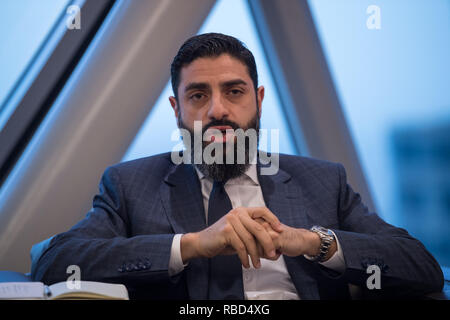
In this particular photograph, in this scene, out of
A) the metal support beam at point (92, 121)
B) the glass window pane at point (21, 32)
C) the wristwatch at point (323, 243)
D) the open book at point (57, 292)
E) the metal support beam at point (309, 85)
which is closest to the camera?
the open book at point (57, 292)

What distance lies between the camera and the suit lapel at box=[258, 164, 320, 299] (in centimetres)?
159

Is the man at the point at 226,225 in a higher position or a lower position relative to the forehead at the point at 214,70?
lower

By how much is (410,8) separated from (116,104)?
1894 millimetres

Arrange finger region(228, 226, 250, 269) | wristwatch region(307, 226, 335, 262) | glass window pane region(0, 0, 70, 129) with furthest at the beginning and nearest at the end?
glass window pane region(0, 0, 70, 129) < wristwatch region(307, 226, 335, 262) < finger region(228, 226, 250, 269)

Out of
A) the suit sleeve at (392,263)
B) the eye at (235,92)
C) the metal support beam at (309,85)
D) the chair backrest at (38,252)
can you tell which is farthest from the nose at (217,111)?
the metal support beam at (309,85)

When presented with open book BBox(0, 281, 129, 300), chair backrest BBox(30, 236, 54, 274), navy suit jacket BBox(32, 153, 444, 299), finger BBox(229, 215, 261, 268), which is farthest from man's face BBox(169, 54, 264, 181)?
open book BBox(0, 281, 129, 300)

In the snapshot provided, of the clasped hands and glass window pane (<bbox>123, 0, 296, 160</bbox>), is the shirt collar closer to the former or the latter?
the clasped hands

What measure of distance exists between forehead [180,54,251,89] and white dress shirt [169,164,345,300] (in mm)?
399

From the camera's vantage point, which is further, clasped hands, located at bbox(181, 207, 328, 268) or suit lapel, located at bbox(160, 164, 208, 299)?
suit lapel, located at bbox(160, 164, 208, 299)

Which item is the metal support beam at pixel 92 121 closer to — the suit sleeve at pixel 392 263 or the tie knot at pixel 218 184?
the tie knot at pixel 218 184

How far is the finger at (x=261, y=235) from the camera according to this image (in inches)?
53.7

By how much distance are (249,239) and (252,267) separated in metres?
0.31

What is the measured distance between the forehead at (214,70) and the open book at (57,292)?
0.99 metres
